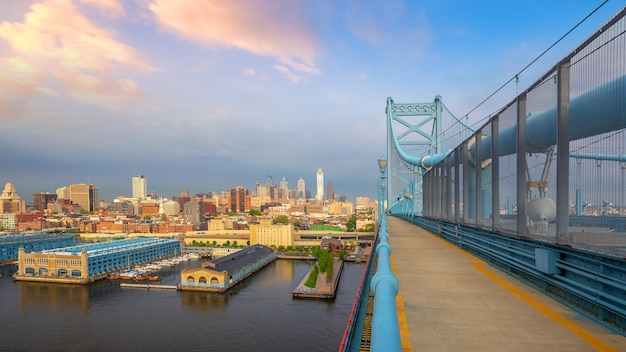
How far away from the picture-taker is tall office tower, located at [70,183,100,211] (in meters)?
181

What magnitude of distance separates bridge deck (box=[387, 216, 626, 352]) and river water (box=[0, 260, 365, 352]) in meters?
19.8

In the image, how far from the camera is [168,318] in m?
30.2

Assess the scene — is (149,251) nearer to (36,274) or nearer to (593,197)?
(36,274)

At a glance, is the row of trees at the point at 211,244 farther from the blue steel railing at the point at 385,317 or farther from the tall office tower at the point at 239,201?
the tall office tower at the point at 239,201

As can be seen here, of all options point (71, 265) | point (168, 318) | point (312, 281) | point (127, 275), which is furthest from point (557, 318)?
point (71, 265)

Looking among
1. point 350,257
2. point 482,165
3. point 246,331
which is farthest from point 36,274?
point 482,165

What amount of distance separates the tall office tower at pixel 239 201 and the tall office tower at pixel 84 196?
64.8 meters

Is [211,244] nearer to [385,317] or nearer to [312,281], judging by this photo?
[312,281]

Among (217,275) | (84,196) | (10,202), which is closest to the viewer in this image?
(217,275)

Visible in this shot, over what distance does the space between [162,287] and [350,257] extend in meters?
27.6

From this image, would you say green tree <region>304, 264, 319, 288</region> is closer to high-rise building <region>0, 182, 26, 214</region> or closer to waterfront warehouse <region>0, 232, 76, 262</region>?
waterfront warehouse <region>0, 232, 76, 262</region>

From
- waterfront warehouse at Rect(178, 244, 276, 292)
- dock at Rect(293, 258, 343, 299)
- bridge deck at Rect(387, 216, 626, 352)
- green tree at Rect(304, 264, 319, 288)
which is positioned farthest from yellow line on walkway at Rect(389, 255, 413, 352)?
waterfront warehouse at Rect(178, 244, 276, 292)

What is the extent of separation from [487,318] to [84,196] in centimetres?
20746

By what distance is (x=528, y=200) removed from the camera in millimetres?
5836
